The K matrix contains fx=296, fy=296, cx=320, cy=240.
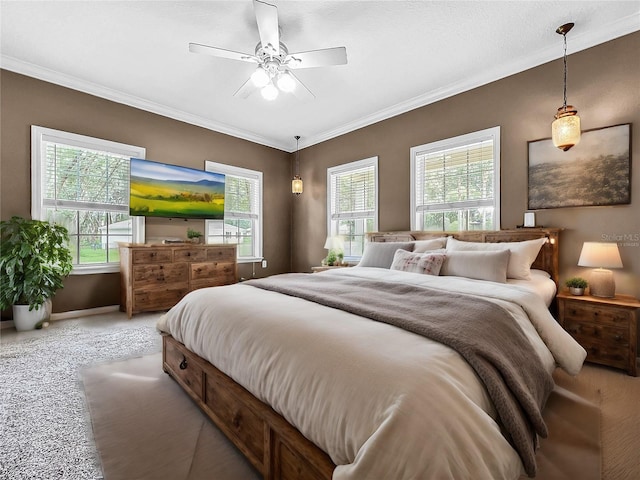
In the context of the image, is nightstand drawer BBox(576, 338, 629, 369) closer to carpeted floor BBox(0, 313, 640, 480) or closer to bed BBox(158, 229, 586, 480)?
carpeted floor BBox(0, 313, 640, 480)

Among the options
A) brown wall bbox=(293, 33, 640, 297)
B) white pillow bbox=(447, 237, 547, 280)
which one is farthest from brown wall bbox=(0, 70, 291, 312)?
white pillow bbox=(447, 237, 547, 280)

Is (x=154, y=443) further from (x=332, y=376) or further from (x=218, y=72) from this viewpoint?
(x=218, y=72)

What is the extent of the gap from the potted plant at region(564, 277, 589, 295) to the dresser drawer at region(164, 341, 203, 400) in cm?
316

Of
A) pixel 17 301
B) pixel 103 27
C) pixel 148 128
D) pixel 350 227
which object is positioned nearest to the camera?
pixel 103 27

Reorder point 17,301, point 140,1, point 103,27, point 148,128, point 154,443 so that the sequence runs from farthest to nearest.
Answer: point 148,128, point 17,301, point 103,27, point 140,1, point 154,443

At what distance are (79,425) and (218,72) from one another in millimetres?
3453

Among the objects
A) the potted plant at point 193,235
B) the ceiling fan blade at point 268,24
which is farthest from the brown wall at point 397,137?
the ceiling fan blade at point 268,24

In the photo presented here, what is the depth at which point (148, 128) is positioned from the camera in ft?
14.1

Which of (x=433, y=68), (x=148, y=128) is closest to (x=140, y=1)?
(x=148, y=128)

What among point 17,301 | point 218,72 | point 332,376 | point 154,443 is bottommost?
point 154,443

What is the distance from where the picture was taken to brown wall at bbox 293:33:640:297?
103 inches

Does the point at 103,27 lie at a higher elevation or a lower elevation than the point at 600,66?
higher

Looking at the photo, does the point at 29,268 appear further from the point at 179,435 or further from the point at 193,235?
the point at 179,435

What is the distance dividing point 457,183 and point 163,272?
404 cm
